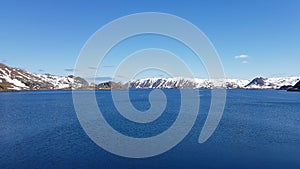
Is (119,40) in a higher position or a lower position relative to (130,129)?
Result: higher

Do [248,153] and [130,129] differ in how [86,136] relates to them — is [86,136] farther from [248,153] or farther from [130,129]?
[248,153]

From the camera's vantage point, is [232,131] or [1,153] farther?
[232,131]

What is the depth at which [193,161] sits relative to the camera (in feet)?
96.4

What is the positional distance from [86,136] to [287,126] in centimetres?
3922

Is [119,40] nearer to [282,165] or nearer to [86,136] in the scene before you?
[282,165]

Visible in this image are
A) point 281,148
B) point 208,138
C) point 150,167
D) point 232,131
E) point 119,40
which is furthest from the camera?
point 232,131

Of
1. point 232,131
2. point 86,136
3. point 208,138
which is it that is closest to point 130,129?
point 86,136

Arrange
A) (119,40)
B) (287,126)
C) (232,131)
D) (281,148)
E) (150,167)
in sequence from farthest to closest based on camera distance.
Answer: (287,126), (232,131), (281,148), (150,167), (119,40)

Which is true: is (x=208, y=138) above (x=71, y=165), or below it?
above

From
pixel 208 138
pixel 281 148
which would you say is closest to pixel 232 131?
pixel 208 138

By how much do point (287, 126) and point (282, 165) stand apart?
29.3m

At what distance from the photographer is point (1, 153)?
32.2 metres

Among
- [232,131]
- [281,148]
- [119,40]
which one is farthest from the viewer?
[232,131]

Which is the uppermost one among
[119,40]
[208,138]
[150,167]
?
[119,40]
